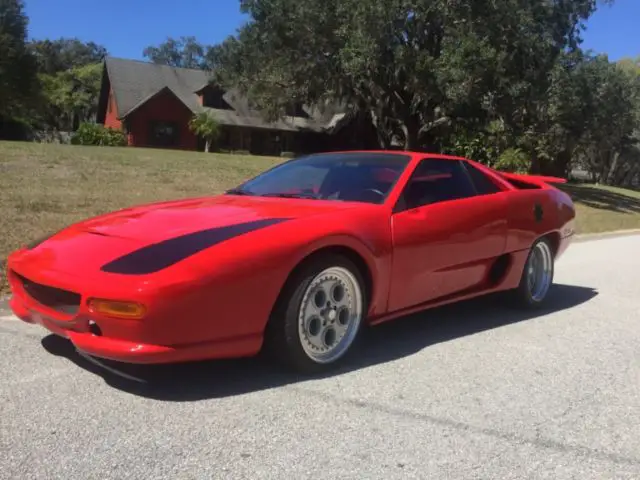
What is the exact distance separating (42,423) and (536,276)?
4284 millimetres

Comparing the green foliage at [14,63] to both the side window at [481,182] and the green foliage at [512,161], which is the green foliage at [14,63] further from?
the side window at [481,182]

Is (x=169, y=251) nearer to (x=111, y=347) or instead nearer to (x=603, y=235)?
(x=111, y=347)

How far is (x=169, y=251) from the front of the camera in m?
3.47

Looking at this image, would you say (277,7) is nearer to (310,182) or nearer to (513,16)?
(513,16)

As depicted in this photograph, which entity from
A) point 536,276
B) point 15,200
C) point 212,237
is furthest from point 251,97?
point 212,237

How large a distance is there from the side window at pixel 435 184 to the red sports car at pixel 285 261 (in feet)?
0.04

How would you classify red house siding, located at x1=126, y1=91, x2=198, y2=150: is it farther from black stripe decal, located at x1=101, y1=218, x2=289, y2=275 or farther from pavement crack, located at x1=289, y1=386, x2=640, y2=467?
pavement crack, located at x1=289, y1=386, x2=640, y2=467

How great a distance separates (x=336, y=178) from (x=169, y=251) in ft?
5.71

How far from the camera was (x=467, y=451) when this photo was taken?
9.98 feet

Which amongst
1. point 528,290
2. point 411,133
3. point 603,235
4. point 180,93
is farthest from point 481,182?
point 180,93

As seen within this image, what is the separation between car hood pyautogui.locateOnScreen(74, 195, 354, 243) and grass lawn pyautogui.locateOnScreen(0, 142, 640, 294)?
2076 mm

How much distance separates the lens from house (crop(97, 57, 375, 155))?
125 ft

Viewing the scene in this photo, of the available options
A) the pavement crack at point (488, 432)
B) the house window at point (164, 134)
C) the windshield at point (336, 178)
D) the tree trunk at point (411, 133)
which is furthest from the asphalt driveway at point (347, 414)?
the house window at point (164, 134)

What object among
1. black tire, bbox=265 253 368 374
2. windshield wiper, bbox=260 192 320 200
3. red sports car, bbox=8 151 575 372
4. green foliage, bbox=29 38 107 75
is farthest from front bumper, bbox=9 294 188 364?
green foliage, bbox=29 38 107 75
